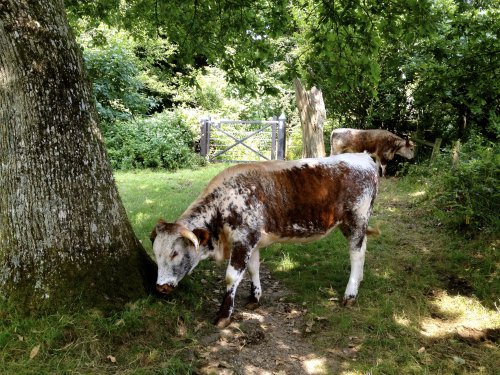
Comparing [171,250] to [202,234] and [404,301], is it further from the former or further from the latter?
[404,301]

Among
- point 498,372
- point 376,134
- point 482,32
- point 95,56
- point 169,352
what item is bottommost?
point 498,372

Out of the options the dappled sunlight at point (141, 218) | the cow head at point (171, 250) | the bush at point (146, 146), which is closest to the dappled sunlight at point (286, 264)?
the cow head at point (171, 250)

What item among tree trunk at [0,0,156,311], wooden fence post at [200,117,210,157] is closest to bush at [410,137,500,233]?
tree trunk at [0,0,156,311]

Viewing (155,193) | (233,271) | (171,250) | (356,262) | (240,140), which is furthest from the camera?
(240,140)

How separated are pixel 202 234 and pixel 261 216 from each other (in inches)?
29.8

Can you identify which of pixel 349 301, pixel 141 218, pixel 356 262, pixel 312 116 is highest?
pixel 312 116

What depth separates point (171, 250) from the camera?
415cm

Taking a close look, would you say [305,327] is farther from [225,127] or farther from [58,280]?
[225,127]

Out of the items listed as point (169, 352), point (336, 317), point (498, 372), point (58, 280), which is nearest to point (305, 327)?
point (336, 317)

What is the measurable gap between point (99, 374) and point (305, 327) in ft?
7.23

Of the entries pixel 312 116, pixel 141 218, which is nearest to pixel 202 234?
pixel 141 218

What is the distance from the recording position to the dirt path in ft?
12.6

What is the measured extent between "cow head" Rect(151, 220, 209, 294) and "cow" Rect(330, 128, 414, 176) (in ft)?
31.4

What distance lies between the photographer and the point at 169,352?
12.5 feet
